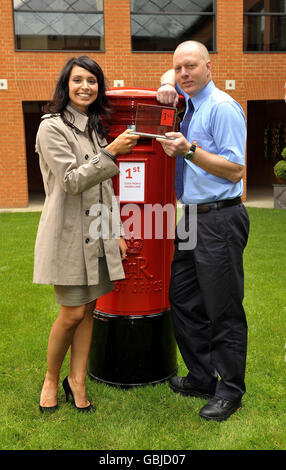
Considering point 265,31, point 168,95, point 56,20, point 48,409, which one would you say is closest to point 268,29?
point 265,31

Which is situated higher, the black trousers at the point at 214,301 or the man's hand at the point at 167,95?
the man's hand at the point at 167,95

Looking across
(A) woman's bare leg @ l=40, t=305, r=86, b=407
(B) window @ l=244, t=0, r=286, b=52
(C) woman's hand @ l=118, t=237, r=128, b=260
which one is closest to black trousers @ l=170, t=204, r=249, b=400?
(C) woman's hand @ l=118, t=237, r=128, b=260

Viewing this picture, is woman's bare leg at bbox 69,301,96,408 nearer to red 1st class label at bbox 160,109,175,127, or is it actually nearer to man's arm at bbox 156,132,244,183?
man's arm at bbox 156,132,244,183

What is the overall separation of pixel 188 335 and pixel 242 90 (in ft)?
36.3

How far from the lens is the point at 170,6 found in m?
12.6

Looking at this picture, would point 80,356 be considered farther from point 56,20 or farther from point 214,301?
point 56,20

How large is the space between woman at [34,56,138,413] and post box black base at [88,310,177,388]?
443 millimetres

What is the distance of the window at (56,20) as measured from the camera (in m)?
12.0

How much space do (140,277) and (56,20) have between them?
11.0 meters

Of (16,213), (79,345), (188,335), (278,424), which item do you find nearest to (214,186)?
(188,335)

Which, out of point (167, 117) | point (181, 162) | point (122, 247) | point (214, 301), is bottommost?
point (214, 301)

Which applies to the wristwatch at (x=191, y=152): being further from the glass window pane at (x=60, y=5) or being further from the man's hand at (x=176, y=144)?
the glass window pane at (x=60, y=5)

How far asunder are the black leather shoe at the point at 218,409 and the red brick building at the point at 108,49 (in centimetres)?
1034

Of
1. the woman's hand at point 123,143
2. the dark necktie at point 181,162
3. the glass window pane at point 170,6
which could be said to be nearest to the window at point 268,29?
the glass window pane at point 170,6
